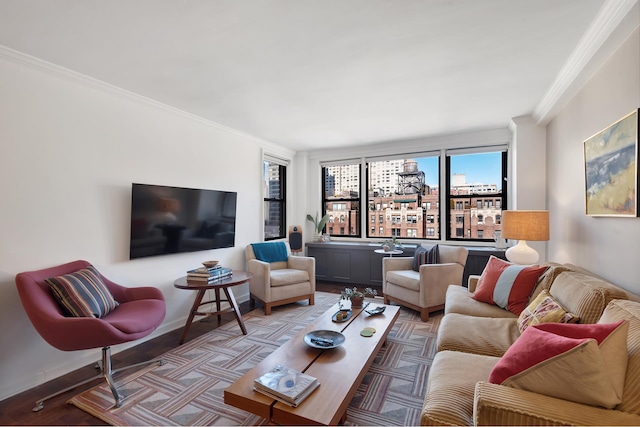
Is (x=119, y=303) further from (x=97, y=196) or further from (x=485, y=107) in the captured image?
(x=485, y=107)

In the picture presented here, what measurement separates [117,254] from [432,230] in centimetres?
440

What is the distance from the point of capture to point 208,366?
8.13 ft

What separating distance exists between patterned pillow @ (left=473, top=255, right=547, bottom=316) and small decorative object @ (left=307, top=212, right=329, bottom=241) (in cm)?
320

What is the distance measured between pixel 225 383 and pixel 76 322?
3.51ft

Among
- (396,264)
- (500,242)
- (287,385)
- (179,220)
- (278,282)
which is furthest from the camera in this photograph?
(500,242)

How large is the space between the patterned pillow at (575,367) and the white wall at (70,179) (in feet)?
10.2

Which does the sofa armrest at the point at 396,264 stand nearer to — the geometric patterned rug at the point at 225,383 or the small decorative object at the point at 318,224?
the geometric patterned rug at the point at 225,383

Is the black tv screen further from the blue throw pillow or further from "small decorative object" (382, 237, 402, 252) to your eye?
"small decorative object" (382, 237, 402, 252)

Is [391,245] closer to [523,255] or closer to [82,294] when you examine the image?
[523,255]

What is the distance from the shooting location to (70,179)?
2.52 m

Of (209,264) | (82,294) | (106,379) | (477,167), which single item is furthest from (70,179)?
(477,167)

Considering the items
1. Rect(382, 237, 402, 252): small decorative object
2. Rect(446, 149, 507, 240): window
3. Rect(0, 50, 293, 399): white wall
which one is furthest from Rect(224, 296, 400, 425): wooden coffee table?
Rect(446, 149, 507, 240): window

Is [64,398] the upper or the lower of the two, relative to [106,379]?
lower

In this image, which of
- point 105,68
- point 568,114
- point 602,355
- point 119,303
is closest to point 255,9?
point 105,68
